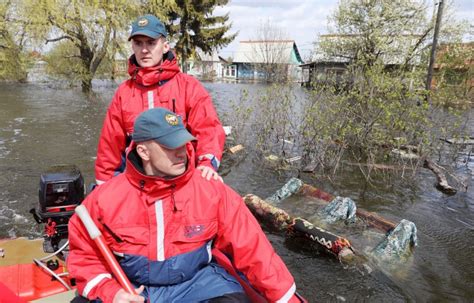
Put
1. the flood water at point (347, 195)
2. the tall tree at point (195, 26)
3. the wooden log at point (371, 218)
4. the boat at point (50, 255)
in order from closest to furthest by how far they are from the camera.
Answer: the boat at point (50, 255) < the flood water at point (347, 195) < the wooden log at point (371, 218) < the tall tree at point (195, 26)

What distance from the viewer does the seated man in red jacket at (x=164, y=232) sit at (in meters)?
2.06

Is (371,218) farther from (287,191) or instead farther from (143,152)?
(143,152)

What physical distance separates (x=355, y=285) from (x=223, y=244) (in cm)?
288

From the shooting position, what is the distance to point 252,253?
7.18 feet

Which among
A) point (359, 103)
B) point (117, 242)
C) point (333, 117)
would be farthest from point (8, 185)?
point (359, 103)

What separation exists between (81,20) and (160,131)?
19.0 metres

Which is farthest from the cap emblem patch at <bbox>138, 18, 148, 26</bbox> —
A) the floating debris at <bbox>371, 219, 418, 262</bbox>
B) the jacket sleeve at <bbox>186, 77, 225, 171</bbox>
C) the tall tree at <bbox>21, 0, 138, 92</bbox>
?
the tall tree at <bbox>21, 0, 138, 92</bbox>

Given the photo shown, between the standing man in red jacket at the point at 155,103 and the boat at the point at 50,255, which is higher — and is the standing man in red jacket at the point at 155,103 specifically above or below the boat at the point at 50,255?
above

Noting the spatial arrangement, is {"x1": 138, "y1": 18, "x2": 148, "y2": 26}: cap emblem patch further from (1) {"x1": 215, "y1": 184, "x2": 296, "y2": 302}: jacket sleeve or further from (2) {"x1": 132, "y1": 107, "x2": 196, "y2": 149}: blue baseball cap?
(1) {"x1": 215, "y1": 184, "x2": 296, "y2": 302}: jacket sleeve

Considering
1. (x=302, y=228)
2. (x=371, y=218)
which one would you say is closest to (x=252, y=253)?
(x=302, y=228)

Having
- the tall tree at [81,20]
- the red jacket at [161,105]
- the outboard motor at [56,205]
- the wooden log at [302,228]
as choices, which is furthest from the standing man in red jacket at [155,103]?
the tall tree at [81,20]

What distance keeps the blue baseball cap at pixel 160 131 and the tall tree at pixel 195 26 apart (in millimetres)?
20248

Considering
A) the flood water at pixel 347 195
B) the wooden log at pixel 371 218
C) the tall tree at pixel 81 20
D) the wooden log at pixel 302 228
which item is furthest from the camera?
the tall tree at pixel 81 20

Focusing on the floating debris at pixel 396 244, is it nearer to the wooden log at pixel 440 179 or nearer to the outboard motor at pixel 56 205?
the wooden log at pixel 440 179
